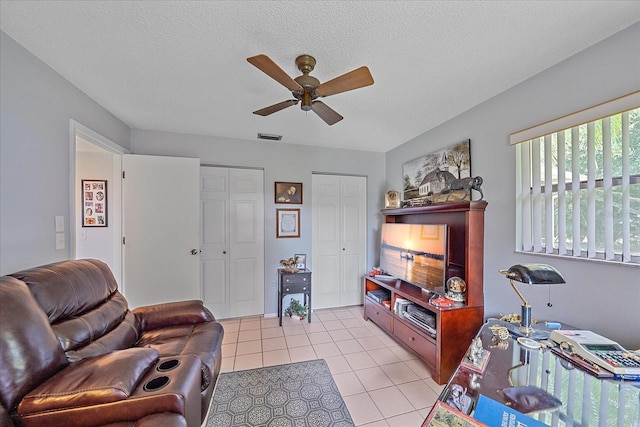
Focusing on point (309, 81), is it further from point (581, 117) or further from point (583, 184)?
point (583, 184)

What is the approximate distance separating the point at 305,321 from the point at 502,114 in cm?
315

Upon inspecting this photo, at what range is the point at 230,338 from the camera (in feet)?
9.55

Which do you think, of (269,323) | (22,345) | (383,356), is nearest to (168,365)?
(22,345)

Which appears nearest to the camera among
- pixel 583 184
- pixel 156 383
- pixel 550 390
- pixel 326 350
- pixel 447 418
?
Answer: pixel 447 418

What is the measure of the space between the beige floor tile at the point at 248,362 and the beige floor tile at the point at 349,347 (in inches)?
32.8

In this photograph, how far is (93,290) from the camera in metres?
1.66

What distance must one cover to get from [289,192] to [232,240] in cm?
103

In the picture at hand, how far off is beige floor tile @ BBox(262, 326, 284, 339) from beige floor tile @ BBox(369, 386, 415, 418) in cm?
135

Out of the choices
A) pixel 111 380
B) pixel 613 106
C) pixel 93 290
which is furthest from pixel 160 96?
pixel 613 106

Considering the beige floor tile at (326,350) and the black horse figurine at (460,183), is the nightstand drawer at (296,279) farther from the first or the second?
the black horse figurine at (460,183)

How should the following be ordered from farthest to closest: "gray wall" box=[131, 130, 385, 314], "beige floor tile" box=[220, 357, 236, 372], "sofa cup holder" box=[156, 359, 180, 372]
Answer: "gray wall" box=[131, 130, 385, 314] < "beige floor tile" box=[220, 357, 236, 372] < "sofa cup holder" box=[156, 359, 180, 372]

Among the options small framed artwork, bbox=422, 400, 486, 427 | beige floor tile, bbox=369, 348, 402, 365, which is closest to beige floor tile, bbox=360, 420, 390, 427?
beige floor tile, bbox=369, 348, 402, 365

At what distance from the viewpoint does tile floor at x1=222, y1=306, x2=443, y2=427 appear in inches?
72.8

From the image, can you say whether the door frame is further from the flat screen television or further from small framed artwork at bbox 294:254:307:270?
the flat screen television
